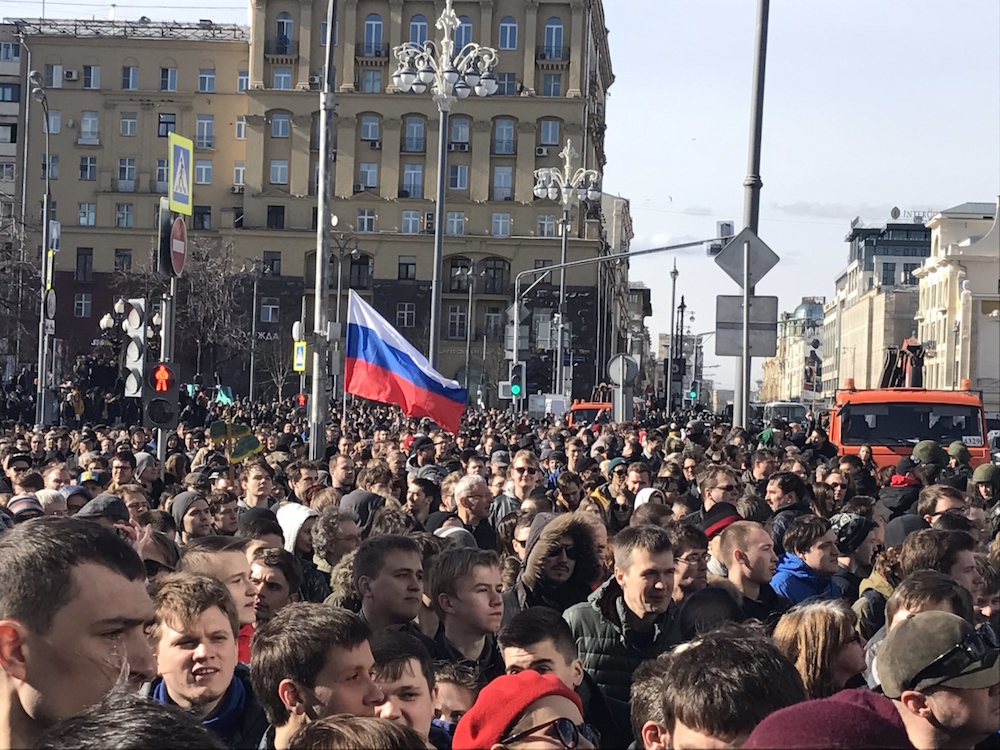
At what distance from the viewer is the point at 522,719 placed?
426cm

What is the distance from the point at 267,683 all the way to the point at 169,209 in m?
11.0

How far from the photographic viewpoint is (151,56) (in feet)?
303

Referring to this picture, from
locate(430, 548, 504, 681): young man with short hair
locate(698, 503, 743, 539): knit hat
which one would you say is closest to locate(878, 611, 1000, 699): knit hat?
locate(430, 548, 504, 681): young man with short hair

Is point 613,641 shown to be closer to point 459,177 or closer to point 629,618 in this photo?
point 629,618

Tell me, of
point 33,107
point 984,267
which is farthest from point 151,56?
point 984,267

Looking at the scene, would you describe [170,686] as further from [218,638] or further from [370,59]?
[370,59]

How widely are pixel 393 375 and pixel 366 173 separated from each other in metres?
70.8

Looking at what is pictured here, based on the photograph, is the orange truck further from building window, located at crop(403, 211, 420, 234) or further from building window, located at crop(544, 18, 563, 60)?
building window, located at crop(544, 18, 563, 60)

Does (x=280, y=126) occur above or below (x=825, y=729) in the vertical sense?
above

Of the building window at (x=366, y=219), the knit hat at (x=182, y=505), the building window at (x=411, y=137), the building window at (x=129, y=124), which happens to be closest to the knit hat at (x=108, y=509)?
the knit hat at (x=182, y=505)

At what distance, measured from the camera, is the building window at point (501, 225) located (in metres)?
88.1

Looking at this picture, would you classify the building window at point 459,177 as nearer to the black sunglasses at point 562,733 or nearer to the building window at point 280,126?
the building window at point 280,126

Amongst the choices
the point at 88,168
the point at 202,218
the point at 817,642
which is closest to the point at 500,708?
the point at 817,642

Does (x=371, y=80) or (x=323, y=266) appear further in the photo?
(x=371, y=80)
